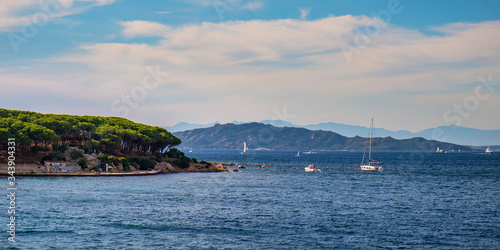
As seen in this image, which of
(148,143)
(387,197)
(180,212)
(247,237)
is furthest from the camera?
(148,143)

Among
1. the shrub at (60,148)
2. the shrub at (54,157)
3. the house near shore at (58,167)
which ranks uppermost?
the shrub at (60,148)

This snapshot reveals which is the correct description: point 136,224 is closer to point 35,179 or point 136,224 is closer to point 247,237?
point 247,237

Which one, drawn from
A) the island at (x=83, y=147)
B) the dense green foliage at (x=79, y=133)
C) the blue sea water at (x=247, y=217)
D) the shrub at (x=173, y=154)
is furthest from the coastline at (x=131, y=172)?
the blue sea water at (x=247, y=217)

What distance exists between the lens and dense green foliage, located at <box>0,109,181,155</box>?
124 m

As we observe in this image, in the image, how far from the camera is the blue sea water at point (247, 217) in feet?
160

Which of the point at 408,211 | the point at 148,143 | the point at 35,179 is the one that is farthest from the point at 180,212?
the point at 148,143

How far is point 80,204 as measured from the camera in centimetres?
7075

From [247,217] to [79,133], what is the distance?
9856cm

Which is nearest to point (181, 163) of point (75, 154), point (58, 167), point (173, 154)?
point (173, 154)

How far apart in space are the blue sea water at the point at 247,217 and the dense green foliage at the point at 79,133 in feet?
91.1

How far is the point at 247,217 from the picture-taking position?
6259cm

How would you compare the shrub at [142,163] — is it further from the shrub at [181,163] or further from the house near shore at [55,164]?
the house near shore at [55,164]

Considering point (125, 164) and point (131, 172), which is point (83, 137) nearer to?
point (125, 164)

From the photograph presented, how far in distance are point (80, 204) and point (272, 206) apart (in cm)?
2883
